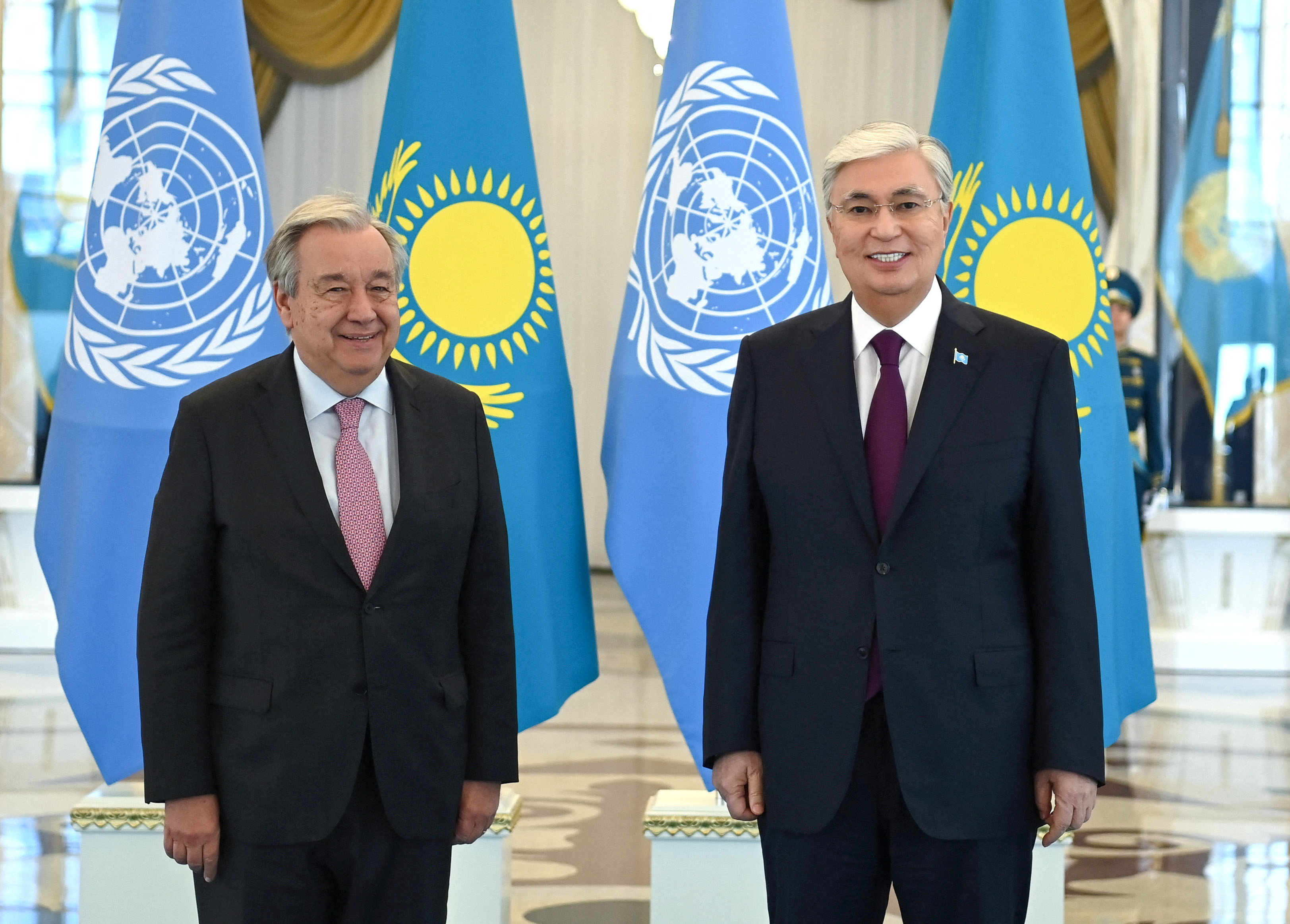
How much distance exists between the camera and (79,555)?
307 centimetres

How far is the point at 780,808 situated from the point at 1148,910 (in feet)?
7.43

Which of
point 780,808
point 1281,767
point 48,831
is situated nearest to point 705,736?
point 780,808

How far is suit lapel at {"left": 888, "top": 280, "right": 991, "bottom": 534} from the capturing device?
1.79m

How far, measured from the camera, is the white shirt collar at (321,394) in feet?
6.17

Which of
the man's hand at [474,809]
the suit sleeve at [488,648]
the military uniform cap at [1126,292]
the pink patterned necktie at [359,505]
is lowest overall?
the man's hand at [474,809]

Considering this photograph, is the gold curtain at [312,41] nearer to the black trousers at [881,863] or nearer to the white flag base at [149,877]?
the white flag base at [149,877]

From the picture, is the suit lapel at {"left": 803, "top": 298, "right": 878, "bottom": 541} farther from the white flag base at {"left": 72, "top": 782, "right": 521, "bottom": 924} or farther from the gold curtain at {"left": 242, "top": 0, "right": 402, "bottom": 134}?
the gold curtain at {"left": 242, "top": 0, "right": 402, "bottom": 134}

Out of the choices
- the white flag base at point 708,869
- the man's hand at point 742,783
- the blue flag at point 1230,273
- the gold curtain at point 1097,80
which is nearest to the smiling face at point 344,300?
the man's hand at point 742,783

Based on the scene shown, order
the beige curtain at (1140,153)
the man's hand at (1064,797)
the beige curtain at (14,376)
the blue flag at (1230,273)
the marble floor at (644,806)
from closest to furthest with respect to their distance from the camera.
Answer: the man's hand at (1064,797), the marble floor at (644,806), the blue flag at (1230,273), the beige curtain at (1140,153), the beige curtain at (14,376)

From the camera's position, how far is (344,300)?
72.1 inches

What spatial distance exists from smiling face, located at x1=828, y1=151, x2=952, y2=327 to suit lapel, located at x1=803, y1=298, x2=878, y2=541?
8 cm

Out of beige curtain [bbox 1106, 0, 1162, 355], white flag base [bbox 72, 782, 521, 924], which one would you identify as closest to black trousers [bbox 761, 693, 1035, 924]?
white flag base [bbox 72, 782, 521, 924]

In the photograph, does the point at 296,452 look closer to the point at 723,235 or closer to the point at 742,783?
the point at 742,783

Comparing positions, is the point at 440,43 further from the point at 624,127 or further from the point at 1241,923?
the point at 624,127
